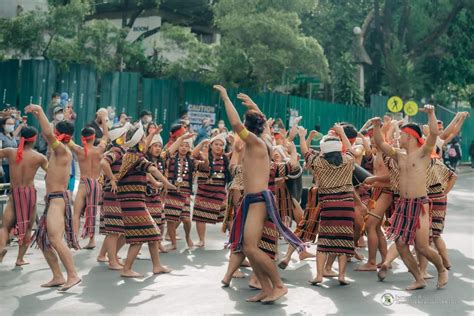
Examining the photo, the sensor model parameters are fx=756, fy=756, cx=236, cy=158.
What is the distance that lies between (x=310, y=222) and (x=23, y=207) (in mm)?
3491

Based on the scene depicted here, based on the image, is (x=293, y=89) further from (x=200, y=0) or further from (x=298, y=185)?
(x=298, y=185)

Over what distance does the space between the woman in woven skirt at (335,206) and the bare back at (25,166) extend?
128 inches

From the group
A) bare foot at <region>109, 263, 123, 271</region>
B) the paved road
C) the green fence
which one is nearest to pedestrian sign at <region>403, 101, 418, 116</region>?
the green fence

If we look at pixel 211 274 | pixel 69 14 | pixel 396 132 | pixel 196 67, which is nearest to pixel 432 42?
pixel 196 67

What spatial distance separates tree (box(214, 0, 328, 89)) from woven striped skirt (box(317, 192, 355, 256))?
45.2 feet

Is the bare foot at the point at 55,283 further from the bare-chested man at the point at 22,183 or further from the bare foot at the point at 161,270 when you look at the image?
the bare foot at the point at 161,270

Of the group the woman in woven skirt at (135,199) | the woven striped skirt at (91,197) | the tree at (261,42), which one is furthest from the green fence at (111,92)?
the woman in woven skirt at (135,199)

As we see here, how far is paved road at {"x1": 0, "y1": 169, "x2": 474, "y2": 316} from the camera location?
7.32 m

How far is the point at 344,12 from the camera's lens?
117ft

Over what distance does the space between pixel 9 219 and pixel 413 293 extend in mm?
4674

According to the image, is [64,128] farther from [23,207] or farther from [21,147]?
[23,207]

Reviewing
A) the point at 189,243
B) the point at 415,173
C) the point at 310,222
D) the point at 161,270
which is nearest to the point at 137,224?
the point at 161,270

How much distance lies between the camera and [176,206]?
1115 centimetres

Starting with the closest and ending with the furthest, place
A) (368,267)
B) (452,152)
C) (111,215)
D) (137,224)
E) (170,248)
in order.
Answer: (137,224) → (111,215) → (368,267) → (170,248) → (452,152)
